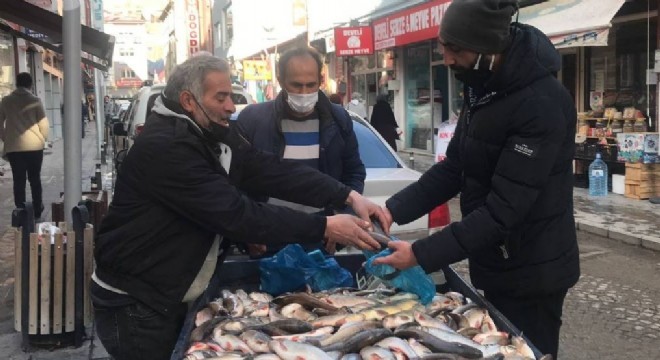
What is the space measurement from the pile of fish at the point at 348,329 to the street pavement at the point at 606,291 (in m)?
2.67

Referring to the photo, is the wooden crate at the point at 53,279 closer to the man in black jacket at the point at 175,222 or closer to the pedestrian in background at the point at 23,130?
the man in black jacket at the point at 175,222

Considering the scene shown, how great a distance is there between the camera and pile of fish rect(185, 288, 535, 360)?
8.22 ft

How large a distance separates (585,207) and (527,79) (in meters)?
9.34

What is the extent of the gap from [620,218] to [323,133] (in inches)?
288

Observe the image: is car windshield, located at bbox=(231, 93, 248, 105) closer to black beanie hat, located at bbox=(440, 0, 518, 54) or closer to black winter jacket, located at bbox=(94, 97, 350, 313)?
black winter jacket, located at bbox=(94, 97, 350, 313)

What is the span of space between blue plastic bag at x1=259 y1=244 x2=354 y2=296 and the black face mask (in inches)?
48.4

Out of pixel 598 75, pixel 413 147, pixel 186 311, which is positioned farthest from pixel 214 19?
pixel 186 311

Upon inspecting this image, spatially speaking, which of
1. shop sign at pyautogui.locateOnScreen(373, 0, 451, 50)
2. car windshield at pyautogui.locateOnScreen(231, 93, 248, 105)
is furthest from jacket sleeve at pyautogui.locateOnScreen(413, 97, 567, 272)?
shop sign at pyautogui.locateOnScreen(373, 0, 451, 50)

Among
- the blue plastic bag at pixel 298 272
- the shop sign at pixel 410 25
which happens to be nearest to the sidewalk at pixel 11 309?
the blue plastic bag at pixel 298 272

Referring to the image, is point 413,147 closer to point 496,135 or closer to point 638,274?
point 638,274

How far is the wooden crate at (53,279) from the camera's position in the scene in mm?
5219

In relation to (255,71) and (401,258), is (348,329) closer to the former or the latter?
(401,258)

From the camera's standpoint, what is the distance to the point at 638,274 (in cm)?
774

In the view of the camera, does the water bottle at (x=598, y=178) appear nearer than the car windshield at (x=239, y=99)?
No
